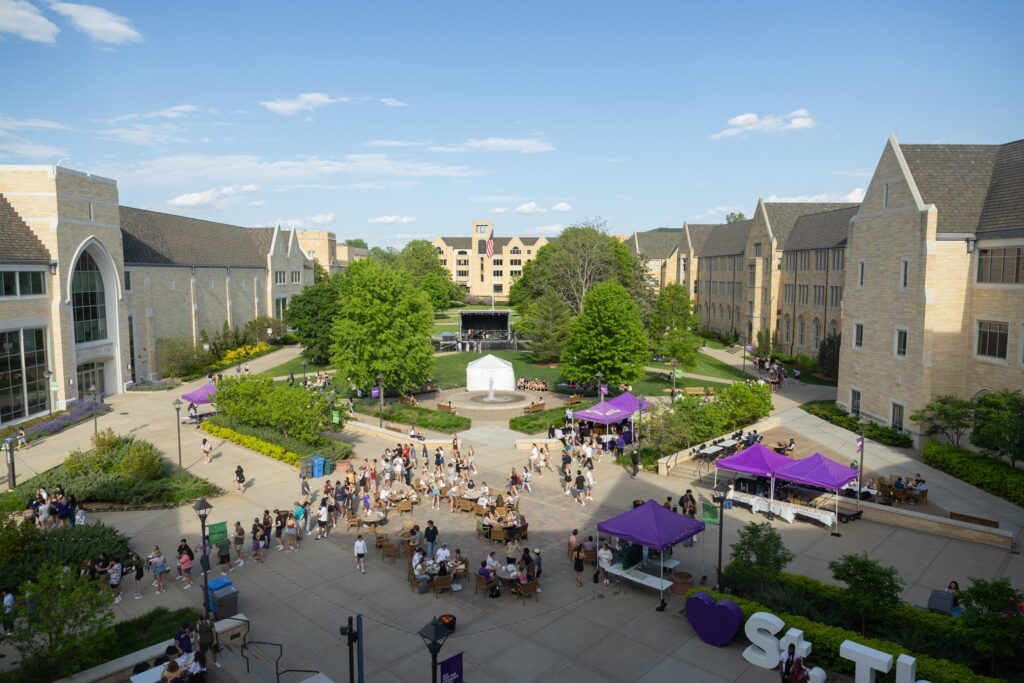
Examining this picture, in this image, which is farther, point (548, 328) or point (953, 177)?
point (548, 328)

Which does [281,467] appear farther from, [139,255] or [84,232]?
[139,255]

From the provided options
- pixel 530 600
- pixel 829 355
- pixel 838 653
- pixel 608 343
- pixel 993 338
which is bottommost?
pixel 530 600

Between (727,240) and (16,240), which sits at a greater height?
(727,240)

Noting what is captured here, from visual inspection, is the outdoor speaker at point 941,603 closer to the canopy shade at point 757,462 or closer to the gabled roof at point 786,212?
the canopy shade at point 757,462

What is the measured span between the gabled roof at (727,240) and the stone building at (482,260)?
6680 cm

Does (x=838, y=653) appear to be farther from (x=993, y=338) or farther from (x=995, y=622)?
(x=993, y=338)

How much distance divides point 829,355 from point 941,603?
43281mm

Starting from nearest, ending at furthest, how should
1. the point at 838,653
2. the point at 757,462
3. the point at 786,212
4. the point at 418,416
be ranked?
the point at 838,653
the point at 757,462
the point at 418,416
the point at 786,212

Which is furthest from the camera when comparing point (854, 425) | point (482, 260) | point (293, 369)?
point (482, 260)

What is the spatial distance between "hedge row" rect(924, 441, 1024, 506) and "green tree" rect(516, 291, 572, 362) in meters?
37.3

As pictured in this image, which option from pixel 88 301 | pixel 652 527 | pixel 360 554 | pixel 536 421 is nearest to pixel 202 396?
pixel 88 301

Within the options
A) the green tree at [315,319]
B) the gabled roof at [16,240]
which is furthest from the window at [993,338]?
the gabled roof at [16,240]

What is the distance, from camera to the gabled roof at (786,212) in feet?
235

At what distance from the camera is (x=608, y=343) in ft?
152
